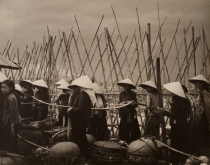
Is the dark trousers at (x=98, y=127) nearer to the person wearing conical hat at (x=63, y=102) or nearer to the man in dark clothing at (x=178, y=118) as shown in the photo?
the person wearing conical hat at (x=63, y=102)

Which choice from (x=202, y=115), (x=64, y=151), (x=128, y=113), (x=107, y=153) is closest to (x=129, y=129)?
(x=128, y=113)

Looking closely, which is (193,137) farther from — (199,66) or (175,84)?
(199,66)

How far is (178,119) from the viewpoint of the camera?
3.64m

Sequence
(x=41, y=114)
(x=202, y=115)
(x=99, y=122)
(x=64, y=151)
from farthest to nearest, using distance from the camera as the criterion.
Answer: (x=41, y=114), (x=99, y=122), (x=202, y=115), (x=64, y=151)

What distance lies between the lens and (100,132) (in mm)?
4992

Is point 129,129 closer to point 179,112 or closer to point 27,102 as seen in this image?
point 179,112

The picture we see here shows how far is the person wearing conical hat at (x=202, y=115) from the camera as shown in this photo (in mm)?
3834

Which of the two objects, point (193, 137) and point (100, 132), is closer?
point (193, 137)

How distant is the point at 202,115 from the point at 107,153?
65.0 inches

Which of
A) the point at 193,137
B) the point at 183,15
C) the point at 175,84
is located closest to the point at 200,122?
the point at 193,137

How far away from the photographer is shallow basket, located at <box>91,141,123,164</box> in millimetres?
3631

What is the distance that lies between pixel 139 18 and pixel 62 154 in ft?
10.3

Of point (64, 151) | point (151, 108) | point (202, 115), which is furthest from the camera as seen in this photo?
point (151, 108)

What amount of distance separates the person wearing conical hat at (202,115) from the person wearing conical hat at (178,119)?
1.05 feet
